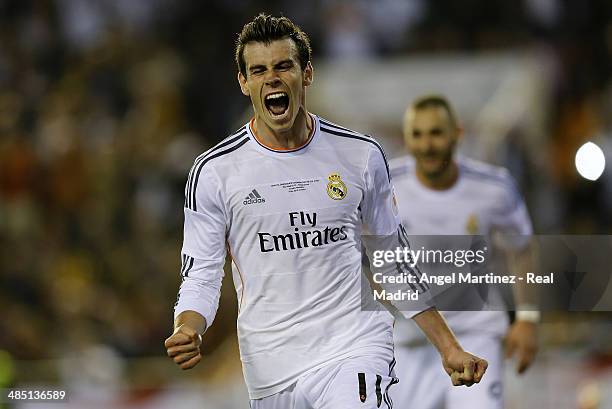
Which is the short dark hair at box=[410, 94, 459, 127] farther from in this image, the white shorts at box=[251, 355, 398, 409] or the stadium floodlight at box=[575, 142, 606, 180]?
the white shorts at box=[251, 355, 398, 409]

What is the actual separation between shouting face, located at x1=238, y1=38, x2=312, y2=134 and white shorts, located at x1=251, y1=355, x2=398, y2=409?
38.3 inches

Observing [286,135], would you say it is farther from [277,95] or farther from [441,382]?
[441,382]

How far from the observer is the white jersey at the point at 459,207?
668 cm

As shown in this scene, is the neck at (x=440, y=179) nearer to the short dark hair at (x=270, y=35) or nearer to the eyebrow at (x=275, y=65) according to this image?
the short dark hair at (x=270, y=35)

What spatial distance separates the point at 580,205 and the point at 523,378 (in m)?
2.74

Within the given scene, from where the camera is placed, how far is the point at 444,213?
6.71 m

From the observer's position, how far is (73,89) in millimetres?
12297

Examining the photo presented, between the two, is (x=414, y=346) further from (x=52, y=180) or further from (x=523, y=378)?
(x=52, y=180)

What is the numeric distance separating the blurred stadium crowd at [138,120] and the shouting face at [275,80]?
14.7 ft

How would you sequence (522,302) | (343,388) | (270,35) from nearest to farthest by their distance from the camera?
(343,388), (270,35), (522,302)

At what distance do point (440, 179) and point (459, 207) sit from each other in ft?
0.61

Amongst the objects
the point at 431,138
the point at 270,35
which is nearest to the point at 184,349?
the point at 270,35

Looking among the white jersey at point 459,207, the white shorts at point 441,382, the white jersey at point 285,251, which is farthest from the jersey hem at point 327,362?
the white jersey at point 459,207

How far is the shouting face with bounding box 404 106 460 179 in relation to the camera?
21.8 ft
